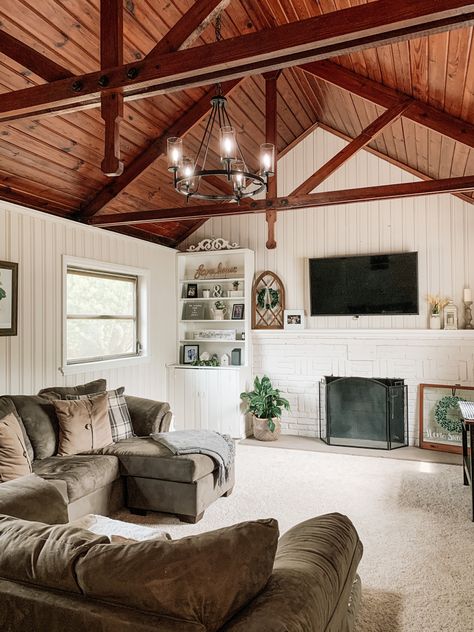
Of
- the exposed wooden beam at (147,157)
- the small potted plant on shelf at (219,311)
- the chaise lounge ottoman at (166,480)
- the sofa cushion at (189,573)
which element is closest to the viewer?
the sofa cushion at (189,573)

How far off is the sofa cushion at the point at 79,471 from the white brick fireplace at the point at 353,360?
3176 mm

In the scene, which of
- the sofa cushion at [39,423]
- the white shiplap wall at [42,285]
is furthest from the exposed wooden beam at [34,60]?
the sofa cushion at [39,423]

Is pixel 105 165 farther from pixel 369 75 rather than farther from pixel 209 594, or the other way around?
pixel 369 75

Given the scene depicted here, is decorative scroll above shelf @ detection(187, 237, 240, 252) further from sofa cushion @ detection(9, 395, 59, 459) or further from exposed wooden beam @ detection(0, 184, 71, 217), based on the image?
sofa cushion @ detection(9, 395, 59, 459)

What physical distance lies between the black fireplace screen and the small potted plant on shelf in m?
1.67

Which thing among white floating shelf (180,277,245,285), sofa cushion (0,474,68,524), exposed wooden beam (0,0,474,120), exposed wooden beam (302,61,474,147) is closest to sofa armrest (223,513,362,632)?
sofa cushion (0,474,68,524)

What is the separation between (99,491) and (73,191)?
10.0 feet

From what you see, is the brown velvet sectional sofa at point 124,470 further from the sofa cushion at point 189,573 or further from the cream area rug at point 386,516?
the sofa cushion at point 189,573

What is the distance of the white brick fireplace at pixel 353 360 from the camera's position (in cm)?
557

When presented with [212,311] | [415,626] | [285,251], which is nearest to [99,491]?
[415,626]

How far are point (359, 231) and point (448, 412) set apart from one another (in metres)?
2.45

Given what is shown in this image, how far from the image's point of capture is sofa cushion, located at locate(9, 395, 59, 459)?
3.52 meters

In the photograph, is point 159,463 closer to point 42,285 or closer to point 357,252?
point 42,285

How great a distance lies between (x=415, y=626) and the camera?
232 centimetres
